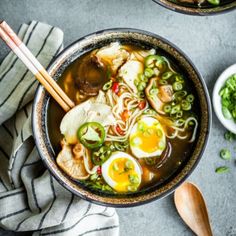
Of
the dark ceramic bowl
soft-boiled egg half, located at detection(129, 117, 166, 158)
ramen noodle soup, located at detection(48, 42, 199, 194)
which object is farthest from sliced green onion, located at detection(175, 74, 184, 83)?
the dark ceramic bowl

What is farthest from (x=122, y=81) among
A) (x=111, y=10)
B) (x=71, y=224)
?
(x=71, y=224)

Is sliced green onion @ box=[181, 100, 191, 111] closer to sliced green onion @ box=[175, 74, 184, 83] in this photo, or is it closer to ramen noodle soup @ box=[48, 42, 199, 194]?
ramen noodle soup @ box=[48, 42, 199, 194]

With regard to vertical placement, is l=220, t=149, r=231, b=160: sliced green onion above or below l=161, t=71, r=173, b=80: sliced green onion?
below

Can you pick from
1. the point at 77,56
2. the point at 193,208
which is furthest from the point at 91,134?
the point at 193,208

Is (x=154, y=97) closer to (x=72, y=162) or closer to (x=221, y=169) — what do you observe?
(x=72, y=162)

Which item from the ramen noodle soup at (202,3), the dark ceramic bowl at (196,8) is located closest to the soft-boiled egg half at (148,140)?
the dark ceramic bowl at (196,8)

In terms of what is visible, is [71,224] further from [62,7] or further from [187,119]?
[62,7]
